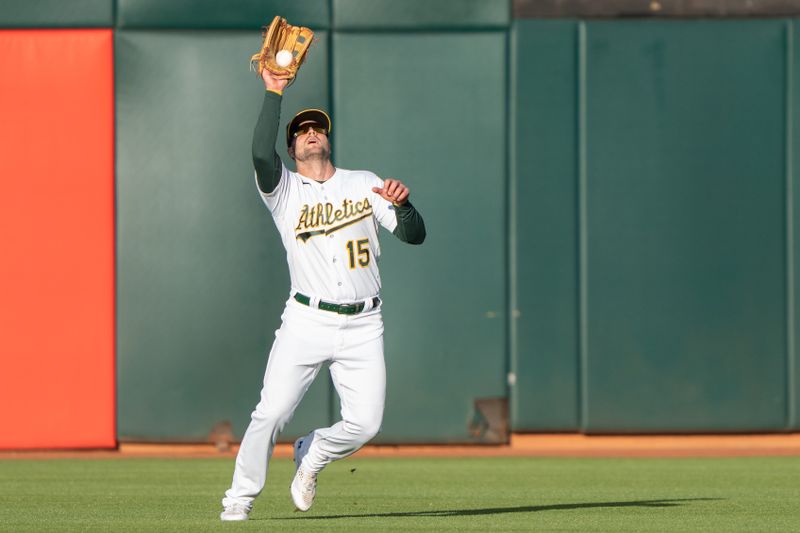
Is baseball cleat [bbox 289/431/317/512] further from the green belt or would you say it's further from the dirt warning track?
the dirt warning track

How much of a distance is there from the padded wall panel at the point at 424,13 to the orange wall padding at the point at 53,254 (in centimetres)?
179

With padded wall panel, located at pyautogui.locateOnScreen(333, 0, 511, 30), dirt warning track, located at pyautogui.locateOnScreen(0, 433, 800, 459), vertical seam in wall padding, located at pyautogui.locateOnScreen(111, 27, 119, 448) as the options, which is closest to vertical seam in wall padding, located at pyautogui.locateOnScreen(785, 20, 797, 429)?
dirt warning track, located at pyautogui.locateOnScreen(0, 433, 800, 459)

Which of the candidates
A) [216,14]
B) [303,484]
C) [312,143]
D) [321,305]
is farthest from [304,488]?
[216,14]

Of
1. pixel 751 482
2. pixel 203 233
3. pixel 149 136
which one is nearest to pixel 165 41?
pixel 149 136

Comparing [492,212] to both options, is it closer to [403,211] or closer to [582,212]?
[582,212]

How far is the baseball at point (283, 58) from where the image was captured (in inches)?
236

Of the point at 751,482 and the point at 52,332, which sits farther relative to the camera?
the point at 52,332

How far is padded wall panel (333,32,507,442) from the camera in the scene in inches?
403

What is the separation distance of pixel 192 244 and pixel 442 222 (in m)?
1.76

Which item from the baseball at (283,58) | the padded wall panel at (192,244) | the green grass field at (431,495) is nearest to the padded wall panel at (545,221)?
the green grass field at (431,495)

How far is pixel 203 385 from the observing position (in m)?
10.2

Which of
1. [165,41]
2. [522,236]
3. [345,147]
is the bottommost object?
[522,236]

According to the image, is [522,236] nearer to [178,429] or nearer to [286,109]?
[286,109]

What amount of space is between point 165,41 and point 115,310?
1911mm
